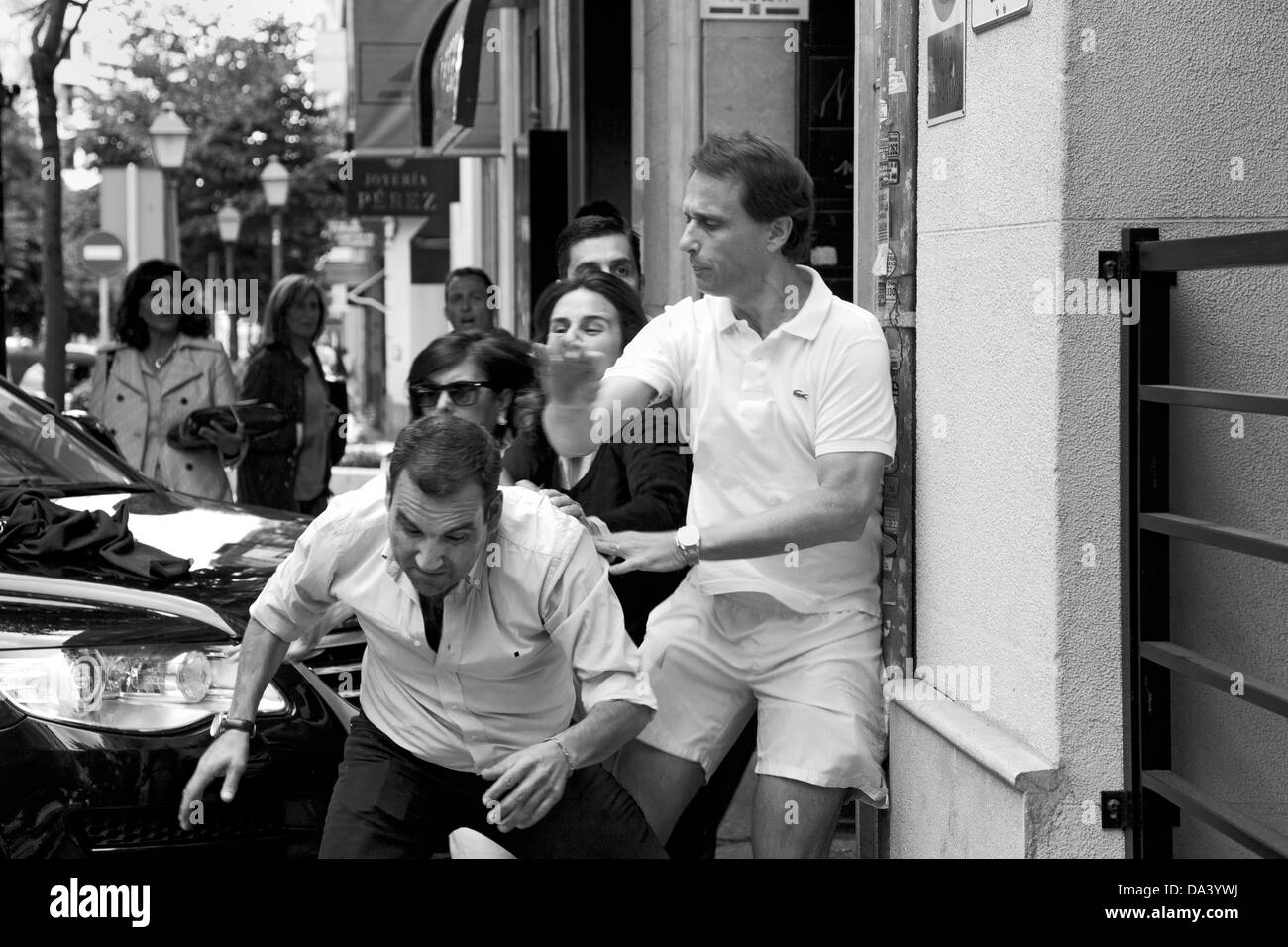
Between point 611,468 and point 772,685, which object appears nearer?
point 772,685

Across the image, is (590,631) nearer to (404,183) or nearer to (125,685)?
(125,685)

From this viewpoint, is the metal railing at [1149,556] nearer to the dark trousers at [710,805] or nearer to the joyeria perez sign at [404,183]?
the dark trousers at [710,805]

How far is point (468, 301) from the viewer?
32.5 ft

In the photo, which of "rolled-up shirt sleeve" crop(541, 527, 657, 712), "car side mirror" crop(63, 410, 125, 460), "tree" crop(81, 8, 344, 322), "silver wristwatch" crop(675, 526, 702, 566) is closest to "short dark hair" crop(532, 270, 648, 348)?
"silver wristwatch" crop(675, 526, 702, 566)

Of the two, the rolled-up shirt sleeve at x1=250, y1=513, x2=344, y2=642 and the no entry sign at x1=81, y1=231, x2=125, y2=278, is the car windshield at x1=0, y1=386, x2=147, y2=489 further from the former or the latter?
the no entry sign at x1=81, y1=231, x2=125, y2=278

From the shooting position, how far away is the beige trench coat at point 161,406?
8.80 m

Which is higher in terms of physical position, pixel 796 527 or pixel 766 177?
pixel 766 177

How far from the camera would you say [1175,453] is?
156 inches

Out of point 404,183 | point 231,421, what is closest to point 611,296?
point 231,421

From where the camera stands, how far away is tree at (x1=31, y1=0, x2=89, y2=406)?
11820 millimetres

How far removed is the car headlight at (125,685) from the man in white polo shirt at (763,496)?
3.32ft

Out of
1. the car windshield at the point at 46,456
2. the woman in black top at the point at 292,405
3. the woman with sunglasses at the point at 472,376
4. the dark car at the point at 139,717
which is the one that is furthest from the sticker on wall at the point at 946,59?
the woman in black top at the point at 292,405

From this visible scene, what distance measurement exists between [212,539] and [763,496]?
6.79 feet
